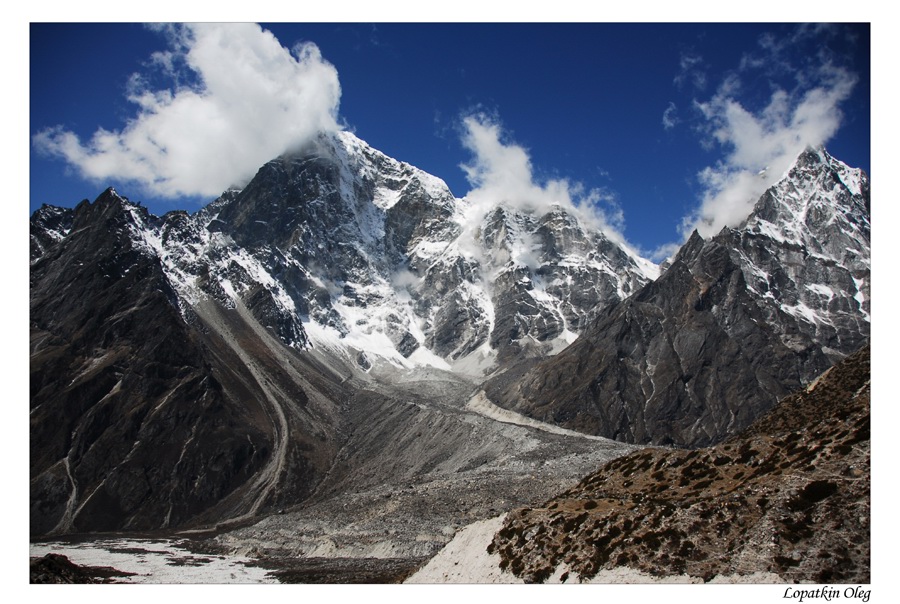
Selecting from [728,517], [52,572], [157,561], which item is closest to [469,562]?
[728,517]

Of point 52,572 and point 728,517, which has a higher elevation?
point 728,517

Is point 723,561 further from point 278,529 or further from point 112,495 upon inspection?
point 112,495

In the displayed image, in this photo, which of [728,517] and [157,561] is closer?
[728,517]

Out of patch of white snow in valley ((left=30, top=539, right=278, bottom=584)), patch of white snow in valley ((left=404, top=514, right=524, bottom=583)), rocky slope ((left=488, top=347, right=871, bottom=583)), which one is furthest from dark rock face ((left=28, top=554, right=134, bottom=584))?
rocky slope ((left=488, top=347, right=871, bottom=583))

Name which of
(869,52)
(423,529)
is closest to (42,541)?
(423,529)

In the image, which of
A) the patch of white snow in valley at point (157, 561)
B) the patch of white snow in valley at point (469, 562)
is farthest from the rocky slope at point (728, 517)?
the patch of white snow in valley at point (157, 561)

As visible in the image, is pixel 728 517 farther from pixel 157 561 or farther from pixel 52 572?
pixel 157 561
